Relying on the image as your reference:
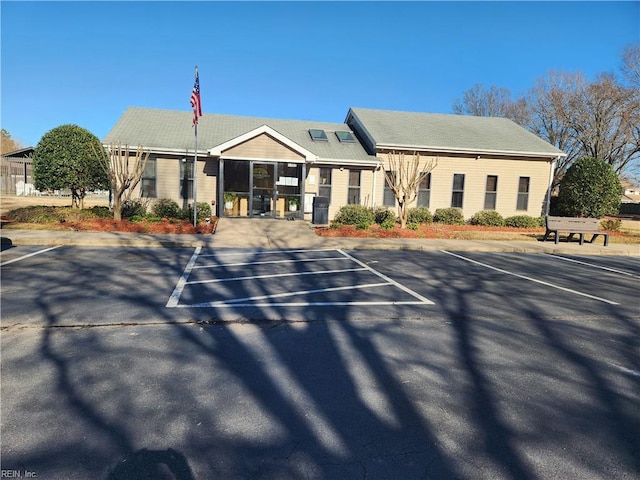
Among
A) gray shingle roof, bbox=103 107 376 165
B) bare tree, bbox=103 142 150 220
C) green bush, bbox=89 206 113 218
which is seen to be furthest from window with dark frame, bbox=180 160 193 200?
green bush, bbox=89 206 113 218

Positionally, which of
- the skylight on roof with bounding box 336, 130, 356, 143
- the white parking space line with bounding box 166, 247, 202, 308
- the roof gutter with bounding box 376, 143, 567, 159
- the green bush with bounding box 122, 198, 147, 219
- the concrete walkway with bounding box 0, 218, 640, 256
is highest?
the skylight on roof with bounding box 336, 130, 356, 143

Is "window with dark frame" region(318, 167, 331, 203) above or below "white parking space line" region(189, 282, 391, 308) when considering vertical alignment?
above

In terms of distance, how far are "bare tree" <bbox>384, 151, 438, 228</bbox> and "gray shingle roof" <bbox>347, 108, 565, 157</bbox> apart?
Answer: 0.86 metres

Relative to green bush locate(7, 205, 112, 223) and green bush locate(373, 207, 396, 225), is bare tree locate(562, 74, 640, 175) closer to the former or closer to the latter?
green bush locate(373, 207, 396, 225)

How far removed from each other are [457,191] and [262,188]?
995cm

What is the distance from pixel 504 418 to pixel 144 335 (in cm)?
377

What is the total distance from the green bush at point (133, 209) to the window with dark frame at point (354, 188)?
30.3ft

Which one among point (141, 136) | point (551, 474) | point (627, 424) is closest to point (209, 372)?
point (551, 474)

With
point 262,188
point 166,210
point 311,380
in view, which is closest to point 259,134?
point 262,188

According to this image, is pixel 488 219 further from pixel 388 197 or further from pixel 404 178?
pixel 388 197

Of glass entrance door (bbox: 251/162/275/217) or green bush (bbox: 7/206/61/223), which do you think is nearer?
green bush (bbox: 7/206/61/223)

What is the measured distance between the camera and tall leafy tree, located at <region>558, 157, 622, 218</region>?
69.4 feet

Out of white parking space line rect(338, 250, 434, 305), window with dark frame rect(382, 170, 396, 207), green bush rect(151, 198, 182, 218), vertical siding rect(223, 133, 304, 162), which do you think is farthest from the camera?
window with dark frame rect(382, 170, 396, 207)

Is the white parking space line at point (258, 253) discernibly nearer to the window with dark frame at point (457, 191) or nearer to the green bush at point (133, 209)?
the green bush at point (133, 209)
